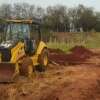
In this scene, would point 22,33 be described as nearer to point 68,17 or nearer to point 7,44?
point 7,44

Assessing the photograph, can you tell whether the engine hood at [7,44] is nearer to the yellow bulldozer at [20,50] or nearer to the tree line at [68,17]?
the yellow bulldozer at [20,50]

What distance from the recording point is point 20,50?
628 inches

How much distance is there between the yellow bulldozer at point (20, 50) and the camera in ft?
49.1

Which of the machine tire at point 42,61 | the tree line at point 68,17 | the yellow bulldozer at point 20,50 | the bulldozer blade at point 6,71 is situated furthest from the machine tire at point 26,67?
the tree line at point 68,17

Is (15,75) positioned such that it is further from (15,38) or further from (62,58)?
(62,58)

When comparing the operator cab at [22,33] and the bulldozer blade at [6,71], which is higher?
the operator cab at [22,33]

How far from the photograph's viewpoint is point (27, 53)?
16.8 metres

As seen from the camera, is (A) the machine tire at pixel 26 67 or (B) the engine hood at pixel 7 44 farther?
(B) the engine hood at pixel 7 44

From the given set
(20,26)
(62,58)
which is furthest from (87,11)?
(20,26)

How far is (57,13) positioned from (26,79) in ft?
168

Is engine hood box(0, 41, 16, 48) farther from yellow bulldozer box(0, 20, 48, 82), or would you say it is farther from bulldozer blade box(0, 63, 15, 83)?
bulldozer blade box(0, 63, 15, 83)

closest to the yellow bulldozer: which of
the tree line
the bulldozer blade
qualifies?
the bulldozer blade

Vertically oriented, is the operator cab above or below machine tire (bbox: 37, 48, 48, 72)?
above

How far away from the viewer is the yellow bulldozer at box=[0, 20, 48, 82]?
14961 mm
